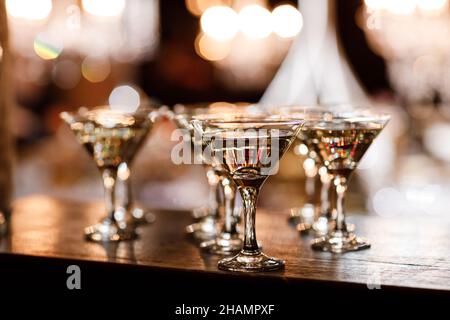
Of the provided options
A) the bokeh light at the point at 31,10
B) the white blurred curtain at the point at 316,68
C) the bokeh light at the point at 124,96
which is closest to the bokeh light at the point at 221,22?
the white blurred curtain at the point at 316,68

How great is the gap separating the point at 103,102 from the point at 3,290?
330 inches

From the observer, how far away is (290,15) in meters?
7.23

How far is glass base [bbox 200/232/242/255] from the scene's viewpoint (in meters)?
1.82

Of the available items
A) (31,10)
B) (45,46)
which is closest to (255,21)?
(31,10)

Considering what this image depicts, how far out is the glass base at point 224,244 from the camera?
1824mm

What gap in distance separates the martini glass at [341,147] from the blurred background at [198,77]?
86cm

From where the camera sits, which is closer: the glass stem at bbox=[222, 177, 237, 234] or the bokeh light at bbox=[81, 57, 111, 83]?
the glass stem at bbox=[222, 177, 237, 234]

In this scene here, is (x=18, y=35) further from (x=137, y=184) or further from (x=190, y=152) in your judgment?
(x=190, y=152)

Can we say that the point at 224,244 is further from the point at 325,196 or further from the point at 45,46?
the point at 45,46

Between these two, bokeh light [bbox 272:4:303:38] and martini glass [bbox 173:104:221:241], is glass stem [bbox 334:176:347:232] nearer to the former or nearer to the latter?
martini glass [bbox 173:104:221:241]

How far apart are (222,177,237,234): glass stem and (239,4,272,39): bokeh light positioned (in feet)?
16.9

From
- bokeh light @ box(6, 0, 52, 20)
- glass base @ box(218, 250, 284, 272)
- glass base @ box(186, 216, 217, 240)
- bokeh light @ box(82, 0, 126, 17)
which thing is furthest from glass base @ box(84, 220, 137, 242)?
bokeh light @ box(82, 0, 126, 17)

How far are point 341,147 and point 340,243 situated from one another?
22 centimetres

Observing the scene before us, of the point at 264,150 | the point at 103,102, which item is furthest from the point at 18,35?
the point at 264,150
